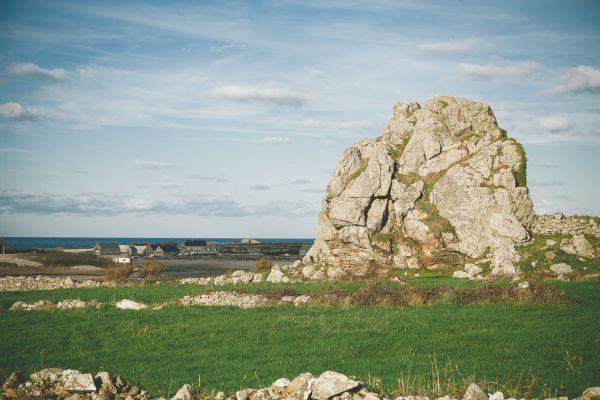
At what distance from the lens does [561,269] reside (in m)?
42.5

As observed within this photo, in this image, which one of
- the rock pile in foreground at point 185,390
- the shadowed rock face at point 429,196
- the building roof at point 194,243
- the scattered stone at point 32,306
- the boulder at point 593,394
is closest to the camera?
the boulder at point 593,394

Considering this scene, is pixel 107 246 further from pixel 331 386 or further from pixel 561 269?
pixel 331 386

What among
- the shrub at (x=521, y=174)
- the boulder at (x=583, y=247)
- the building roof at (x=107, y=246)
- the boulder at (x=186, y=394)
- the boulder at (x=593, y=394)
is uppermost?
the shrub at (x=521, y=174)

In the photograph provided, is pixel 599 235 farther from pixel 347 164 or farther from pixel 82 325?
pixel 82 325

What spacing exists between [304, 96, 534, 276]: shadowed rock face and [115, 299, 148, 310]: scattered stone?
26717 mm

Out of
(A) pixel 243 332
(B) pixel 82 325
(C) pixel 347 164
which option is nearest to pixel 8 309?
(B) pixel 82 325

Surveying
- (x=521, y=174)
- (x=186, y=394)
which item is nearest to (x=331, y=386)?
(x=186, y=394)

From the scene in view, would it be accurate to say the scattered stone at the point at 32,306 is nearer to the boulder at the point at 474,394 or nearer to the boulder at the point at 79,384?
the boulder at the point at 79,384

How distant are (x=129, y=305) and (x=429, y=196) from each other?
35.7 meters

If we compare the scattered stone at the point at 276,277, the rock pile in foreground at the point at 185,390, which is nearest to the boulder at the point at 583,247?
the scattered stone at the point at 276,277

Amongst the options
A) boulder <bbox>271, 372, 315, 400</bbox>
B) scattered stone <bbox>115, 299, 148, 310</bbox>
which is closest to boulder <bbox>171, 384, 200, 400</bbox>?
boulder <bbox>271, 372, 315, 400</bbox>

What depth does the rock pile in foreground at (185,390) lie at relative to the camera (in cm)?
1100

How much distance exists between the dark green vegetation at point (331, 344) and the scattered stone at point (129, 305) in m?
Answer: 1.62

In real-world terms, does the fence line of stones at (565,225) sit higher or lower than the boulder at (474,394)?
higher
